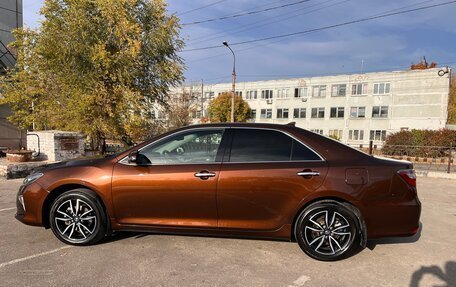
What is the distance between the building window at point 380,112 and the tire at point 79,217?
4695 cm

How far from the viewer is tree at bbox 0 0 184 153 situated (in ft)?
38.0

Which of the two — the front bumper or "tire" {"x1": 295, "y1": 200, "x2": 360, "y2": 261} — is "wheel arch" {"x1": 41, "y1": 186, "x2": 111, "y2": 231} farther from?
"tire" {"x1": 295, "y1": 200, "x2": 360, "y2": 261}

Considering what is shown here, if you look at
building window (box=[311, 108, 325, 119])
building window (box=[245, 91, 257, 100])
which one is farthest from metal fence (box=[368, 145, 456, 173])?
building window (box=[245, 91, 257, 100])

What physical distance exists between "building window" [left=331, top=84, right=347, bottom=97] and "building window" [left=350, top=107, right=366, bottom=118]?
2468mm

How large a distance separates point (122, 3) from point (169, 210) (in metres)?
9.95

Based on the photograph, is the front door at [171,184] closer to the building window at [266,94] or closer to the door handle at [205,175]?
the door handle at [205,175]

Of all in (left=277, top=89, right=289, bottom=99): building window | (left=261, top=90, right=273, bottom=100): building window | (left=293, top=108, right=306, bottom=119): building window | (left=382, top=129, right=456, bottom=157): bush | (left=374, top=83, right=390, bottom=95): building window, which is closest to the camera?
(left=382, top=129, right=456, bottom=157): bush

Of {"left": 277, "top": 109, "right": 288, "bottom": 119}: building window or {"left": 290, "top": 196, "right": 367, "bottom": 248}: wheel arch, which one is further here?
{"left": 277, "top": 109, "right": 288, "bottom": 119}: building window

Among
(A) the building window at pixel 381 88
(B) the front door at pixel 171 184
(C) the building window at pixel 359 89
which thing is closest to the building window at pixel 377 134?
(A) the building window at pixel 381 88

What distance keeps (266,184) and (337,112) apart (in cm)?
4758

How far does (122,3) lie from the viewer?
11859 millimetres

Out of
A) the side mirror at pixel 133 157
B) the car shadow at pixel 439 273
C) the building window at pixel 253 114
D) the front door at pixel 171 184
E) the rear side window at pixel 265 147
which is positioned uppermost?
the building window at pixel 253 114

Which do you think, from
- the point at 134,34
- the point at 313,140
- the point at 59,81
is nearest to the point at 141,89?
the point at 134,34

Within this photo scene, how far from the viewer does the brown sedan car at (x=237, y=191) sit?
4004 millimetres
